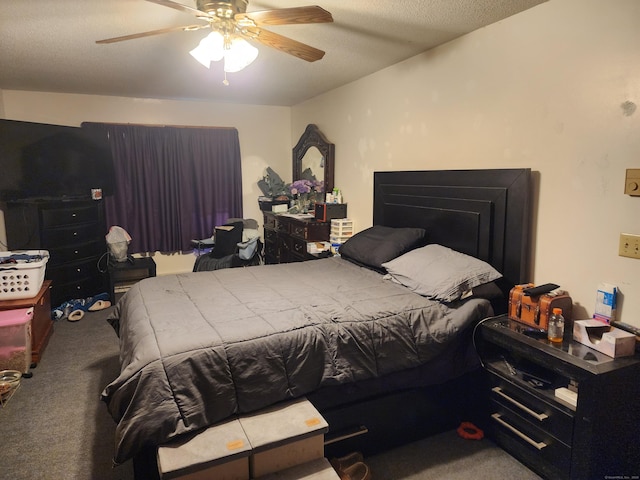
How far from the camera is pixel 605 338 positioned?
5.95ft

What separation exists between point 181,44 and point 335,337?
2291 millimetres

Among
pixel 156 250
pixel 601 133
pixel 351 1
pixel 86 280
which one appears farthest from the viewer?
pixel 156 250

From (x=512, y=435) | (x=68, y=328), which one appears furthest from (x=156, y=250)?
(x=512, y=435)

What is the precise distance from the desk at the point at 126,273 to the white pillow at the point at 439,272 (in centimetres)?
303

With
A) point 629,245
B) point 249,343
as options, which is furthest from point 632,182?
point 249,343

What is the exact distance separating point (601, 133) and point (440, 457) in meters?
1.84

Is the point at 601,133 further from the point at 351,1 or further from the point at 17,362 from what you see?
the point at 17,362

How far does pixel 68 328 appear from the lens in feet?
12.3

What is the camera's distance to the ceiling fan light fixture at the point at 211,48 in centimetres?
205

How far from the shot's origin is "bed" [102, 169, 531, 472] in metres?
1.62

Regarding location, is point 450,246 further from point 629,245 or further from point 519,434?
point 519,434

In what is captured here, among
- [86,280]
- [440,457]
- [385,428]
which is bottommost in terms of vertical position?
[440,457]

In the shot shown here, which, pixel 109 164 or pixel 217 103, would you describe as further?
pixel 217 103

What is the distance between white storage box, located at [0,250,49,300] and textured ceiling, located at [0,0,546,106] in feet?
5.17
